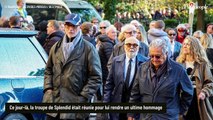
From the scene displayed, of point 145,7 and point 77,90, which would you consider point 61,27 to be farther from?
point 145,7

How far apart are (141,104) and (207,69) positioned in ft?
8.64

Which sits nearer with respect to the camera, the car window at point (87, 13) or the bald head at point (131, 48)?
the bald head at point (131, 48)

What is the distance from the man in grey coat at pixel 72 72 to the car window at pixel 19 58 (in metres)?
0.87

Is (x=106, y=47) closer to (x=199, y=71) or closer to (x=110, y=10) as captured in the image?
(x=199, y=71)

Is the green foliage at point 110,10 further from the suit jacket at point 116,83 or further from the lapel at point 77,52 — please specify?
the lapel at point 77,52

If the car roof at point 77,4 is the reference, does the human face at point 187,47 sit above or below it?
above

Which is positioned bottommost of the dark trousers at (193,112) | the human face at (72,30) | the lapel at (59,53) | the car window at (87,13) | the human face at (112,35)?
the car window at (87,13)

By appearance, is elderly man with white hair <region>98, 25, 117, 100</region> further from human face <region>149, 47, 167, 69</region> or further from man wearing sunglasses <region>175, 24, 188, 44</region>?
human face <region>149, 47, 167, 69</region>

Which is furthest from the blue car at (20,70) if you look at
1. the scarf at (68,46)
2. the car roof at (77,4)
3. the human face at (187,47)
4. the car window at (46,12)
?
the car roof at (77,4)

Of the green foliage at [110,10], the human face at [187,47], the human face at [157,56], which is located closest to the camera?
the human face at [157,56]

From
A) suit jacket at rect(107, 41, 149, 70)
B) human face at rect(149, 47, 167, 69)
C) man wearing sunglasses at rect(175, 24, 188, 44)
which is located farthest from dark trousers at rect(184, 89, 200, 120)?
man wearing sunglasses at rect(175, 24, 188, 44)

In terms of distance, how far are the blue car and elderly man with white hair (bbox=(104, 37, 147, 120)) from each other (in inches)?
42.5

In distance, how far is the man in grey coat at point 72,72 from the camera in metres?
7.91

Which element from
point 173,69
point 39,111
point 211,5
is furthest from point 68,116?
point 211,5
